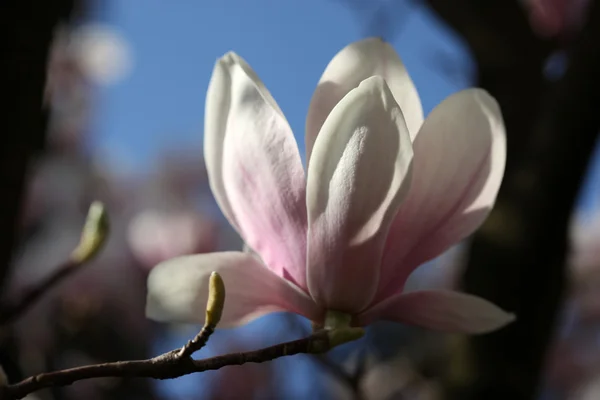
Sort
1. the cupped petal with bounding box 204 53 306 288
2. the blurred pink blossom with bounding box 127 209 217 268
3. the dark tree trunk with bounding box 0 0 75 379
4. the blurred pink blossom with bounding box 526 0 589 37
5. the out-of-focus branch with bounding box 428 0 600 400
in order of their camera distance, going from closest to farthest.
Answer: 1. the cupped petal with bounding box 204 53 306 288
2. the dark tree trunk with bounding box 0 0 75 379
3. the out-of-focus branch with bounding box 428 0 600 400
4. the blurred pink blossom with bounding box 526 0 589 37
5. the blurred pink blossom with bounding box 127 209 217 268

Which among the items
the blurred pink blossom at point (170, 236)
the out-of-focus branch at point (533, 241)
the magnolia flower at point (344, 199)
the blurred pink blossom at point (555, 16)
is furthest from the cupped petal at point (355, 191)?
the blurred pink blossom at point (170, 236)

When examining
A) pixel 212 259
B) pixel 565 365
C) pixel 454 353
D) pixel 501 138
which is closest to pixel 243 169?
pixel 212 259

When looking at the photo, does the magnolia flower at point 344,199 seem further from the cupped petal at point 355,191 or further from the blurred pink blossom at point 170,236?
the blurred pink blossom at point 170,236

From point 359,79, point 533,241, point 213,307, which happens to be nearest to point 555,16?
point 533,241

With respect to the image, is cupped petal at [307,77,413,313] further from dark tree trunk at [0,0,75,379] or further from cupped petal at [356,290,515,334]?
dark tree trunk at [0,0,75,379]

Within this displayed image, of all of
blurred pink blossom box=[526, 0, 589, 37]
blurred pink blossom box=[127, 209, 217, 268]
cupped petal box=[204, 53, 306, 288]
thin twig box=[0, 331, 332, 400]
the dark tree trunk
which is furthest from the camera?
blurred pink blossom box=[127, 209, 217, 268]

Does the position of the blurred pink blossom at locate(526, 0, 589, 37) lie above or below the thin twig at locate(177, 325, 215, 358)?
above

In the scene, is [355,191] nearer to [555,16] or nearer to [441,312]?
[441,312]

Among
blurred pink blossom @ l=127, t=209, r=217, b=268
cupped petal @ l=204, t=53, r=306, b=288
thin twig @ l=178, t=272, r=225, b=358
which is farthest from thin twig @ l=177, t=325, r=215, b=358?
blurred pink blossom @ l=127, t=209, r=217, b=268
